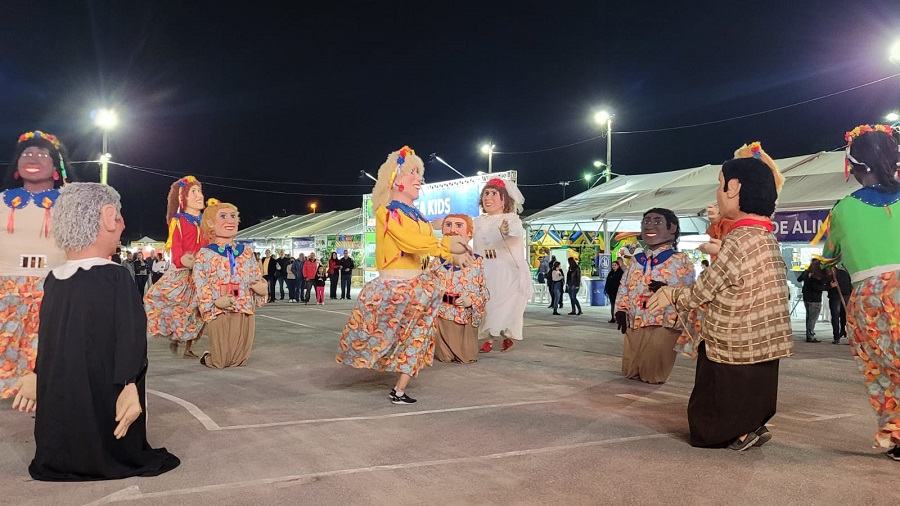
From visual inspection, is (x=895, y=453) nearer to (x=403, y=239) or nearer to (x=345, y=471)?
(x=345, y=471)

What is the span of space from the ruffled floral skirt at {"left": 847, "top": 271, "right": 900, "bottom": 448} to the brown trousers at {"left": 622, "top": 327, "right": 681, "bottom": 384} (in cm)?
254

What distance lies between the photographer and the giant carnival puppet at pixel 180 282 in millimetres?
8260

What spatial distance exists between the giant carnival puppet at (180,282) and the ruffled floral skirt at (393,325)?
3369 millimetres

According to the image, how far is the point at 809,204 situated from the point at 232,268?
35.3 feet

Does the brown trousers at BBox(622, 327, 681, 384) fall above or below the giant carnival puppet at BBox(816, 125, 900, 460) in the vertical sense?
below

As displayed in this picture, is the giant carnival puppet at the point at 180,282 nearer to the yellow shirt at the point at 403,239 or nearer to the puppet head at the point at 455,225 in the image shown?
the puppet head at the point at 455,225

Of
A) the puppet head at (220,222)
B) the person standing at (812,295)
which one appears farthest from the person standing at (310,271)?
the person standing at (812,295)

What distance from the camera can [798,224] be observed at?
1323 centimetres

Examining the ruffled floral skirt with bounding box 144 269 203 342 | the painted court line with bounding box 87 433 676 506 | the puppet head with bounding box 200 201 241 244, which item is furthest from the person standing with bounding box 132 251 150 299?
the painted court line with bounding box 87 433 676 506

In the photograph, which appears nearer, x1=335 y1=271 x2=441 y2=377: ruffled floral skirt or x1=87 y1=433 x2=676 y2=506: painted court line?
x1=87 y1=433 x2=676 y2=506: painted court line

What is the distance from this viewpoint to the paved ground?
339 centimetres

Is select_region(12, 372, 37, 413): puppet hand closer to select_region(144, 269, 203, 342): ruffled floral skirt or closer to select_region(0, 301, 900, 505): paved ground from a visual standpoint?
select_region(0, 301, 900, 505): paved ground

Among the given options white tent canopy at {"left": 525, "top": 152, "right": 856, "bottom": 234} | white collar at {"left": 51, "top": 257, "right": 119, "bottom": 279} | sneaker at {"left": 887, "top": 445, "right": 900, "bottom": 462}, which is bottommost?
sneaker at {"left": 887, "top": 445, "right": 900, "bottom": 462}

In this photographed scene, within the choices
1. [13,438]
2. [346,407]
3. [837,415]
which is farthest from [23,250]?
[837,415]
